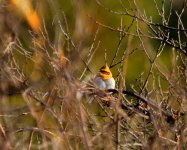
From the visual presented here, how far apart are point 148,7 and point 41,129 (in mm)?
14488

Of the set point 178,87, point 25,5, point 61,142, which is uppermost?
point 25,5

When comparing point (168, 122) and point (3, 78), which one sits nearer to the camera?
point (3, 78)

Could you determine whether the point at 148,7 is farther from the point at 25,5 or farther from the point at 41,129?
the point at 41,129

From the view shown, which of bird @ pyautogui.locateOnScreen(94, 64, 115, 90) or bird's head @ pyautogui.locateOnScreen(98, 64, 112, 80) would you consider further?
bird's head @ pyautogui.locateOnScreen(98, 64, 112, 80)

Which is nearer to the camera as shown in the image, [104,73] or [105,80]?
[105,80]

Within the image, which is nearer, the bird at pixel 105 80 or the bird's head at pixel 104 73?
the bird at pixel 105 80

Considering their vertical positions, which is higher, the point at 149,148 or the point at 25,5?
the point at 25,5

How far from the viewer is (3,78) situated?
2.49m

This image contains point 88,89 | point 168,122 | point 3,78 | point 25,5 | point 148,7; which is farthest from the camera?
point 148,7

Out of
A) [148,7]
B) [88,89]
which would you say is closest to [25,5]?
[88,89]

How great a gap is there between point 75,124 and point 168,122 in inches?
24.4

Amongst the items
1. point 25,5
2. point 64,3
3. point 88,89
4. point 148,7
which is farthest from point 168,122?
point 148,7

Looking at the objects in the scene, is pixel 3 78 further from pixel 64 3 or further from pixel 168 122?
pixel 64 3

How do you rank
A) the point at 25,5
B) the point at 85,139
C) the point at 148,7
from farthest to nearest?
the point at 148,7, the point at 25,5, the point at 85,139
